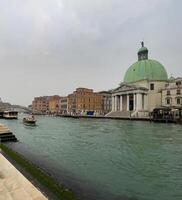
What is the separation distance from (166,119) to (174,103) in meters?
23.4

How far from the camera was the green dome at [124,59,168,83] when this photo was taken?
10488 centimetres

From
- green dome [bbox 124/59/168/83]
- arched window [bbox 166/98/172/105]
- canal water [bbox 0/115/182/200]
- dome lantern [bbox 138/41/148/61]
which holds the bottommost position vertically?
canal water [bbox 0/115/182/200]

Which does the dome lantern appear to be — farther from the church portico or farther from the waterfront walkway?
the waterfront walkway

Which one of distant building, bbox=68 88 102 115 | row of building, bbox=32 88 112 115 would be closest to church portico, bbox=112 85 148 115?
row of building, bbox=32 88 112 115

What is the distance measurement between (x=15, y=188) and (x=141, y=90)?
322 ft

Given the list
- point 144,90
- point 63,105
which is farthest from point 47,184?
point 63,105

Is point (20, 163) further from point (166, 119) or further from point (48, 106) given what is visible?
point (48, 106)

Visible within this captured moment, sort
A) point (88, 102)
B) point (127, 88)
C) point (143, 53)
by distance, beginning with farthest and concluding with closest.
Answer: point (88, 102), point (143, 53), point (127, 88)

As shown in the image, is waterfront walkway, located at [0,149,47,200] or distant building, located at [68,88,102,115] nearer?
waterfront walkway, located at [0,149,47,200]

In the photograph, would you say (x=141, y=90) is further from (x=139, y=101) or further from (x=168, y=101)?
(x=168, y=101)

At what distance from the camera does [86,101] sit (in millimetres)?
142000

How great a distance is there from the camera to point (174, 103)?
89.8 metres

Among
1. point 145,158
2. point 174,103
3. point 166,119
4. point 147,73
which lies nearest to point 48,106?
point 147,73

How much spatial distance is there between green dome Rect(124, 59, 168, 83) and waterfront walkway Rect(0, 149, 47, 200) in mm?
99652
